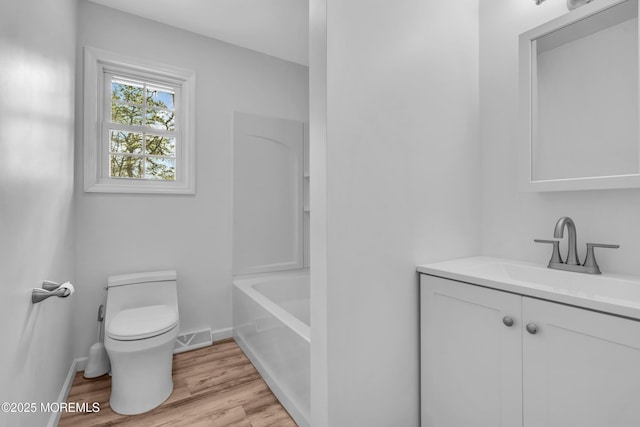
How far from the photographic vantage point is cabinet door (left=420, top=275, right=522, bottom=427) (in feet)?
3.52

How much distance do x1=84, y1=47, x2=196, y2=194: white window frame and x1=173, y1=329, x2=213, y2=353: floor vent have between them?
3.94 feet

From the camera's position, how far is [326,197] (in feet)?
3.84

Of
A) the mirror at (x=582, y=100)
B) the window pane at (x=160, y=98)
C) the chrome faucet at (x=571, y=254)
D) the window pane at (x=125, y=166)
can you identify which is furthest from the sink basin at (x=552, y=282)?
the window pane at (x=160, y=98)

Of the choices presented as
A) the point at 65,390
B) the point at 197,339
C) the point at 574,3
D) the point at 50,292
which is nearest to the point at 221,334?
the point at 197,339

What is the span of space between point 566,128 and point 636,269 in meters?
0.64

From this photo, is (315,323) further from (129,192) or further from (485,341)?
(129,192)

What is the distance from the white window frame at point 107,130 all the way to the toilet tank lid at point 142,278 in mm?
638

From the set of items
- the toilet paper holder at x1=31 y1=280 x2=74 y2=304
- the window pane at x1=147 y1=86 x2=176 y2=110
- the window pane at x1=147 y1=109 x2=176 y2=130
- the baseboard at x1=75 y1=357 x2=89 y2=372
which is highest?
the window pane at x1=147 y1=86 x2=176 y2=110

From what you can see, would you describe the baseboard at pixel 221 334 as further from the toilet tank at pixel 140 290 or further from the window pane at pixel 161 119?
the window pane at pixel 161 119

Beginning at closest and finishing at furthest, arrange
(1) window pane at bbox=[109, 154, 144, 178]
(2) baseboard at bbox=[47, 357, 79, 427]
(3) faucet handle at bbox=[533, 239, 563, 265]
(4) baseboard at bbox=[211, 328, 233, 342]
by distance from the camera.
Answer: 1. (3) faucet handle at bbox=[533, 239, 563, 265]
2. (2) baseboard at bbox=[47, 357, 79, 427]
3. (1) window pane at bbox=[109, 154, 144, 178]
4. (4) baseboard at bbox=[211, 328, 233, 342]

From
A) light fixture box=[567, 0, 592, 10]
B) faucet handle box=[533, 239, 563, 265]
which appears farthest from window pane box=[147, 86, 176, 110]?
faucet handle box=[533, 239, 563, 265]

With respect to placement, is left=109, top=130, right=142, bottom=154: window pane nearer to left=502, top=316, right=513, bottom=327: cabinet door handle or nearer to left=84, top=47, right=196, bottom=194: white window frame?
left=84, top=47, right=196, bottom=194: white window frame

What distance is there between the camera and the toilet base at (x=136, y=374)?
5.53 feet

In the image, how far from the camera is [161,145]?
251 cm
